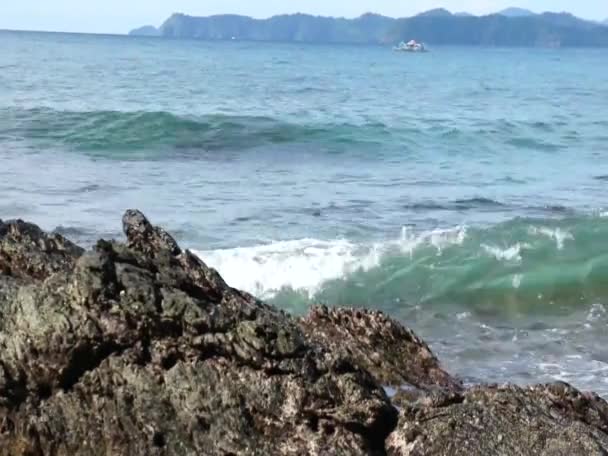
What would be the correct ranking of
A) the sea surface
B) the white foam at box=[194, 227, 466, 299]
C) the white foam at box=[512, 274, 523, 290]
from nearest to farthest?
the sea surface < the white foam at box=[194, 227, 466, 299] < the white foam at box=[512, 274, 523, 290]

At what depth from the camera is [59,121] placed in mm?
28891

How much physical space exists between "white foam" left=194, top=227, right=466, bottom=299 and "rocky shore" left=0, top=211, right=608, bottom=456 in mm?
6397

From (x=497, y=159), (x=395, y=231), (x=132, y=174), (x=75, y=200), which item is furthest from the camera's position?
(x=497, y=159)

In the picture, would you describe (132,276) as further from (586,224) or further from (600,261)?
(586,224)

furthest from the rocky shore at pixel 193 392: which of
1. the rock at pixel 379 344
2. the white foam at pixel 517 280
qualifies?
the white foam at pixel 517 280

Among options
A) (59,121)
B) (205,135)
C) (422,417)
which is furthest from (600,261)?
(59,121)

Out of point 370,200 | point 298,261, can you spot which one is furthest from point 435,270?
point 370,200

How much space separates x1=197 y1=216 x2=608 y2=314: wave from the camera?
38.2 feet

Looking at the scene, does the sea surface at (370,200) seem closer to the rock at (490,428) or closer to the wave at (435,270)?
the wave at (435,270)

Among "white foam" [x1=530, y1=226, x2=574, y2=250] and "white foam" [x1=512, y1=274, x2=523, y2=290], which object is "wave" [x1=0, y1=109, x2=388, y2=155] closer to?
"white foam" [x1=530, y1=226, x2=574, y2=250]

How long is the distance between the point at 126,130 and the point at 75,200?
1147 cm

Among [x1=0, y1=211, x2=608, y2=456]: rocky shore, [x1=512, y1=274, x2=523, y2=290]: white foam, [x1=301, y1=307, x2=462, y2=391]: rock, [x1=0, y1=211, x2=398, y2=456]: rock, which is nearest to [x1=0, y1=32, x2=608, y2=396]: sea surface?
[x1=512, y1=274, x2=523, y2=290]: white foam

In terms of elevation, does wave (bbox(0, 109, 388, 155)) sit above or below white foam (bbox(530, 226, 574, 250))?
below

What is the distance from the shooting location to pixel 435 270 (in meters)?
12.7
